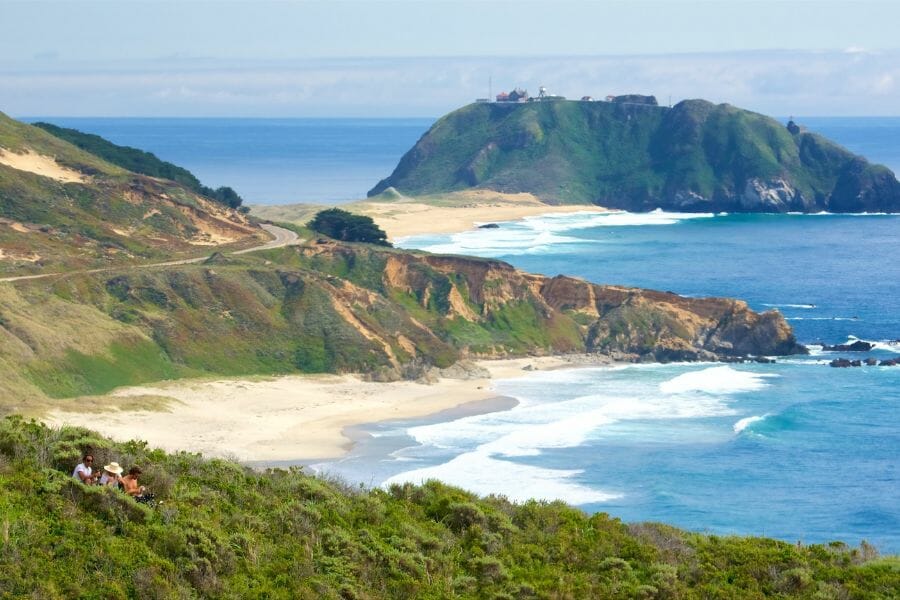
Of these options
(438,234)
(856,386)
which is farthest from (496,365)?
(438,234)

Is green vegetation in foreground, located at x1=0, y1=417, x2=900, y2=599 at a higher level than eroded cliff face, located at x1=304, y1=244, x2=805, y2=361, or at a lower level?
higher

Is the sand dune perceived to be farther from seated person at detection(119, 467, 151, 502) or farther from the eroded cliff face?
seated person at detection(119, 467, 151, 502)

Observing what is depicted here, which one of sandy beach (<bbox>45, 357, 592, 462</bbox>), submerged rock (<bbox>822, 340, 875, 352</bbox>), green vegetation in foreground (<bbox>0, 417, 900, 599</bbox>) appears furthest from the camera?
submerged rock (<bbox>822, 340, 875, 352</bbox>)

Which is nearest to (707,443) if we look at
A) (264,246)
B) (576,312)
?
(576,312)

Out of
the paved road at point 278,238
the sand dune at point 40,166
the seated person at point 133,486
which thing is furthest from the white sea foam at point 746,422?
the sand dune at point 40,166

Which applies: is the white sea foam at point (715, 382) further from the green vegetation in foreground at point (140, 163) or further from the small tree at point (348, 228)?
the green vegetation in foreground at point (140, 163)

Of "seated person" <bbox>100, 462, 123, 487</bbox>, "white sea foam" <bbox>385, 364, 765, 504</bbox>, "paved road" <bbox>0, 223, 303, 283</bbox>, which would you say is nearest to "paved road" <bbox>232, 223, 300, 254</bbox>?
"paved road" <bbox>0, 223, 303, 283</bbox>

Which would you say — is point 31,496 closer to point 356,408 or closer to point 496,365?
point 356,408
